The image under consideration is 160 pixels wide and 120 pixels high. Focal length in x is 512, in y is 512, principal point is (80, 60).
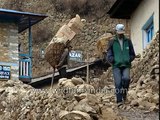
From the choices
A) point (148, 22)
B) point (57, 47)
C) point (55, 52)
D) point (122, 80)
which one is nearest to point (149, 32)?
point (148, 22)

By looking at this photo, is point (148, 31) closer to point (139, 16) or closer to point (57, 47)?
point (139, 16)

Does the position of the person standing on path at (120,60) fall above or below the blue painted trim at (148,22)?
below

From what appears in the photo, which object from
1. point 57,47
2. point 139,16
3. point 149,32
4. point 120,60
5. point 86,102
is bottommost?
point 86,102

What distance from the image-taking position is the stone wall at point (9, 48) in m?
19.7

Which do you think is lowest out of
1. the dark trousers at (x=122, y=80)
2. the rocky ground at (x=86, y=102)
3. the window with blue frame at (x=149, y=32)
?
the rocky ground at (x=86, y=102)

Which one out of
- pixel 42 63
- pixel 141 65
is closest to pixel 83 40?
pixel 42 63

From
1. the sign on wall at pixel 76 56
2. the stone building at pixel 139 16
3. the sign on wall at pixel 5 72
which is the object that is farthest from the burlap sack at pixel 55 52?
the sign on wall at pixel 76 56

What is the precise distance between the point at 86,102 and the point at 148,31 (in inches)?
318

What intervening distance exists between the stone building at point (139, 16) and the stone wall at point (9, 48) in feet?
13.4

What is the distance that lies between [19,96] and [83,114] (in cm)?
474

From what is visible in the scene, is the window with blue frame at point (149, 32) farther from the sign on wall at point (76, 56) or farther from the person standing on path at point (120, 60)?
the sign on wall at point (76, 56)

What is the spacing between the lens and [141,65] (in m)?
14.2

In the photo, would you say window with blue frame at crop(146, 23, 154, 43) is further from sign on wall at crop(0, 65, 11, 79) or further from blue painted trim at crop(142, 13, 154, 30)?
sign on wall at crop(0, 65, 11, 79)

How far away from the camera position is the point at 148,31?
55.7ft
